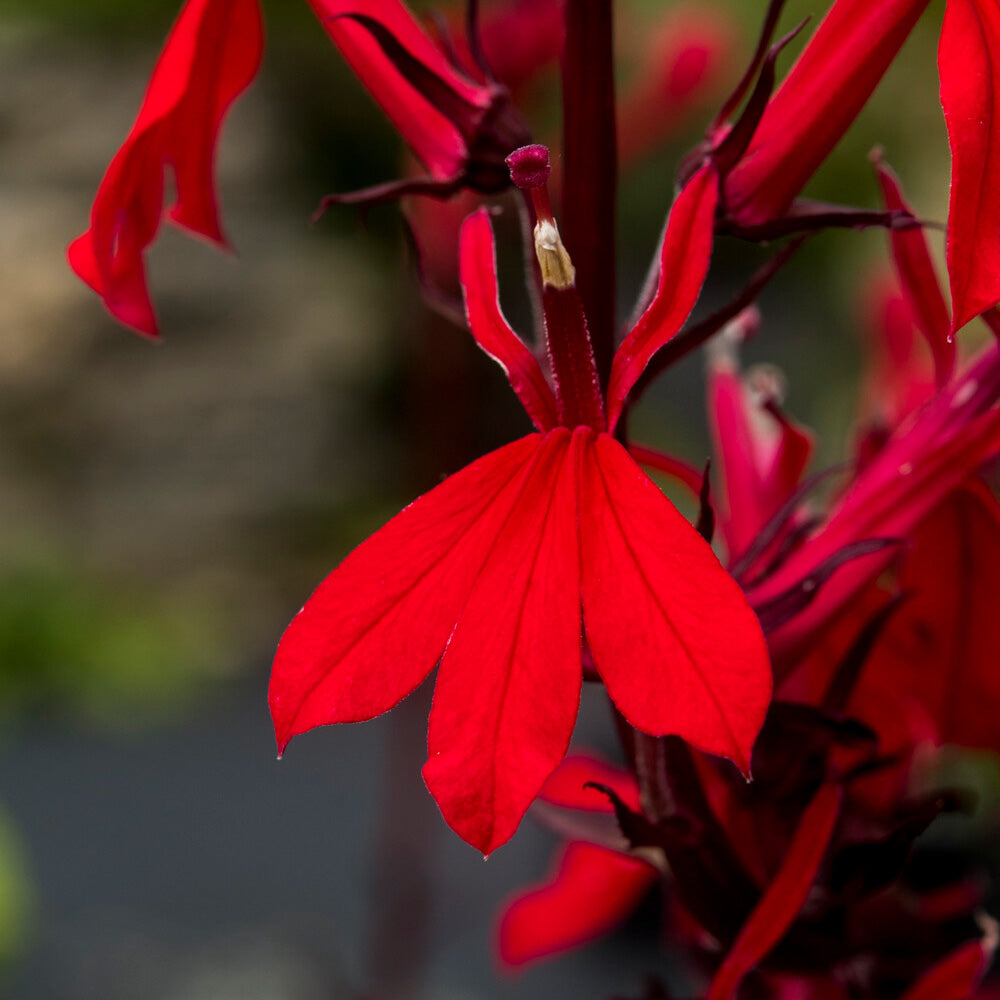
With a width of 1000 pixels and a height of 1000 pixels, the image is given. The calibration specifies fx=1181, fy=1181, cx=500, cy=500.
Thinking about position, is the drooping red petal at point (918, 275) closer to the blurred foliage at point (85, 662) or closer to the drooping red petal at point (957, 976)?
the drooping red petal at point (957, 976)

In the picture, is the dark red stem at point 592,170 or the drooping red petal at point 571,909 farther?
the drooping red petal at point 571,909

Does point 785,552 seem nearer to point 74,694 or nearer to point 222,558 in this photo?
point 74,694

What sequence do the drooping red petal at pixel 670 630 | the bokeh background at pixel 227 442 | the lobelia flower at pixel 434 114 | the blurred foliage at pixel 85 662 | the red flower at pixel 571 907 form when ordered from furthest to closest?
the blurred foliage at pixel 85 662 → the bokeh background at pixel 227 442 → the red flower at pixel 571 907 → the lobelia flower at pixel 434 114 → the drooping red petal at pixel 670 630

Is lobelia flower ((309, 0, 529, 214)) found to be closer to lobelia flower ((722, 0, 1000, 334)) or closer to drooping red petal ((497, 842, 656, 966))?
lobelia flower ((722, 0, 1000, 334))

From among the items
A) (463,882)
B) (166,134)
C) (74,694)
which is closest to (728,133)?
(166,134)

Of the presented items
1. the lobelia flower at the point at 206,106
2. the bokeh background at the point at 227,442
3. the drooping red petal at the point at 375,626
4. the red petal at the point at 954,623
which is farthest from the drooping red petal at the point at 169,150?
the bokeh background at the point at 227,442

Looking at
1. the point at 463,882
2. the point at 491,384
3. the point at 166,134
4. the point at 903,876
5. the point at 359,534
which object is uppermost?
the point at 166,134

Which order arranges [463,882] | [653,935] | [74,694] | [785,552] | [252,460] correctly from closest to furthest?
[785,552], [653,935], [463,882], [74,694], [252,460]
